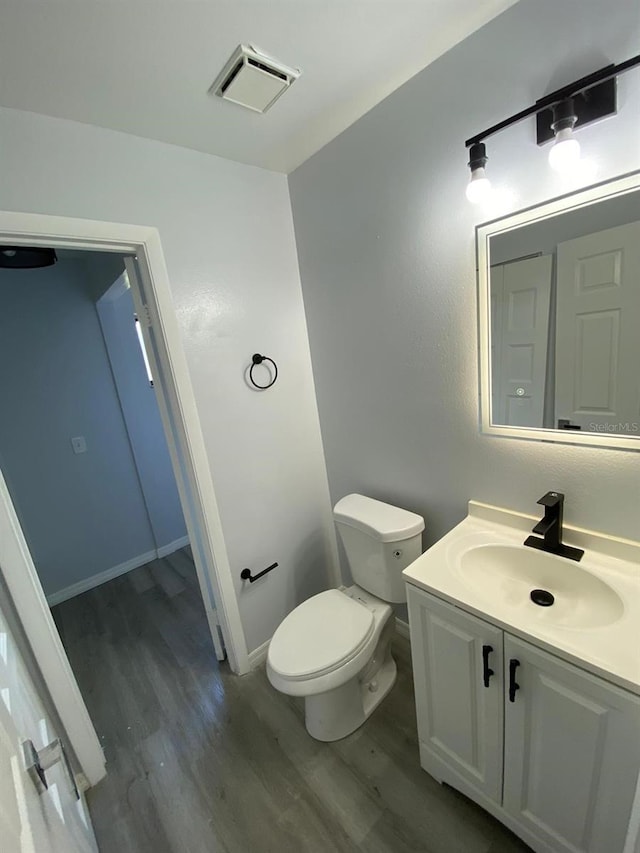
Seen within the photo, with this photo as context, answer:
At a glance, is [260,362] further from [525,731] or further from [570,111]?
[525,731]

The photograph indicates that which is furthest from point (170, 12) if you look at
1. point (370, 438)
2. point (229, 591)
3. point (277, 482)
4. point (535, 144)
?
point (229, 591)

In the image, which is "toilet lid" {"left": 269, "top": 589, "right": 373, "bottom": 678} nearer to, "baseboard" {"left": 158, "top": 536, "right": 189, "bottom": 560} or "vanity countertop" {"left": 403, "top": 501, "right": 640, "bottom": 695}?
"vanity countertop" {"left": 403, "top": 501, "right": 640, "bottom": 695}

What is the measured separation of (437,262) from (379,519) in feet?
3.44

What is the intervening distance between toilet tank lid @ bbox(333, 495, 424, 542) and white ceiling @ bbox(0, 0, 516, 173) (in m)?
1.58

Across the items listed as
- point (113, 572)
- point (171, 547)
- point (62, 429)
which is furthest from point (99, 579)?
point (62, 429)

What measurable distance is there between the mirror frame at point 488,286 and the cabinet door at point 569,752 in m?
0.62

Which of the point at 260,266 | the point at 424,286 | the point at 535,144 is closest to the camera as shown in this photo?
the point at 535,144

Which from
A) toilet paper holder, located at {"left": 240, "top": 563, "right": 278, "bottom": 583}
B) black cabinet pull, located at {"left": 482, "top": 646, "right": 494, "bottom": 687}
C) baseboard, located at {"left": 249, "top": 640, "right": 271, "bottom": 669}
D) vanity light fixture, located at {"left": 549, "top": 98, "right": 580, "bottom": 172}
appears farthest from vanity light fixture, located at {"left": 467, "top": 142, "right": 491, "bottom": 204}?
baseboard, located at {"left": 249, "top": 640, "right": 271, "bottom": 669}

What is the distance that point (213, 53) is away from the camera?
1.03 m

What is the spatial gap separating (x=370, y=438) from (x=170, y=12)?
1.53 m

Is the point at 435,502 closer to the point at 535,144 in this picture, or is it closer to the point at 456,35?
the point at 535,144

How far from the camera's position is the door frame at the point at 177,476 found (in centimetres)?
120

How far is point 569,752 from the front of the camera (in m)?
0.89

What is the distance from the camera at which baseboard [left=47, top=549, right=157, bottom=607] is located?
2.63 metres
